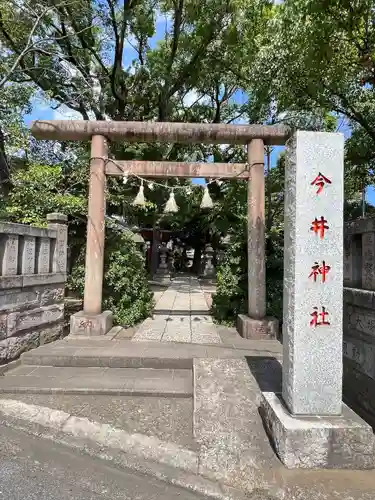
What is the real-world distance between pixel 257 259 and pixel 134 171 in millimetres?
3142

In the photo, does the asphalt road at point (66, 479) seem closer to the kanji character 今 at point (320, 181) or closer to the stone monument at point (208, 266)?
the kanji character 今 at point (320, 181)

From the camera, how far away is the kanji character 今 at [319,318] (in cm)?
338

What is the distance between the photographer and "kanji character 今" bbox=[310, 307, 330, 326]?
3.38m

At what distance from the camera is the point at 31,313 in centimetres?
564

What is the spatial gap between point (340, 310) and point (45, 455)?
3.34 metres

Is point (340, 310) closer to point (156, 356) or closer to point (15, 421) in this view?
point (156, 356)

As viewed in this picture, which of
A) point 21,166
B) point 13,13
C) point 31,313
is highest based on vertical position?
point 13,13

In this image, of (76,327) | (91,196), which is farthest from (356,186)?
(76,327)

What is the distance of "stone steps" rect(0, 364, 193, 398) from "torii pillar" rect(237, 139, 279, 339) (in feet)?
6.37

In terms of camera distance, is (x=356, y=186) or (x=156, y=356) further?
(x=356, y=186)

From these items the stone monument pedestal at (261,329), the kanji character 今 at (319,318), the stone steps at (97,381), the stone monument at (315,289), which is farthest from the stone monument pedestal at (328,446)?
the stone monument pedestal at (261,329)

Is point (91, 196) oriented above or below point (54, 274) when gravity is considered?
above

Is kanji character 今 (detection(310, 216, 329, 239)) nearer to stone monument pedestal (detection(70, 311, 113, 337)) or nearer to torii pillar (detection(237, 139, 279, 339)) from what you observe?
torii pillar (detection(237, 139, 279, 339))

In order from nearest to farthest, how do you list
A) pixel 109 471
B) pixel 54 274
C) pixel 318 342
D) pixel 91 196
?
1. pixel 109 471
2. pixel 318 342
3. pixel 54 274
4. pixel 91 196
